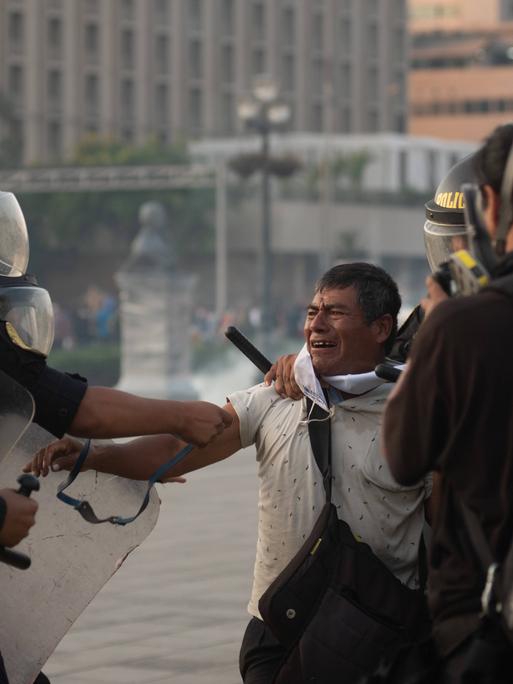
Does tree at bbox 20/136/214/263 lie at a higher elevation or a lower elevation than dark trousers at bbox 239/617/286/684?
lower

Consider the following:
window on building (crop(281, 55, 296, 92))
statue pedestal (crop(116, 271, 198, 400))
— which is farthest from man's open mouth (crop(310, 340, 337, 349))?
window on building (crop(281, 55, 296, 92))

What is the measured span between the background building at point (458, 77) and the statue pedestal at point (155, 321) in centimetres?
8411

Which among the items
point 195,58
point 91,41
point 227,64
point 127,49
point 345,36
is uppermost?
point 91,41

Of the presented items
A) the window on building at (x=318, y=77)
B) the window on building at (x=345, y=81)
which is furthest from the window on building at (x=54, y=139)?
the window on building at (x=345, y=81)

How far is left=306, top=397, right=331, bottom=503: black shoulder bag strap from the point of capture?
3.97 meters

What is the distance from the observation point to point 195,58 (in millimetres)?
92500

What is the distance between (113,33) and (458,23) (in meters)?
39.3

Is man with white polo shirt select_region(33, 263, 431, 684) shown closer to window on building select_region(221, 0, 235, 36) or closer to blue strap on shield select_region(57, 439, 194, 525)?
blue strap on shield select_region(57, 439, 194, 525)

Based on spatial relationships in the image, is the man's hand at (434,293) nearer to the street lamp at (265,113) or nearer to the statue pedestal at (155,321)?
the statue pedestal at (155,321)

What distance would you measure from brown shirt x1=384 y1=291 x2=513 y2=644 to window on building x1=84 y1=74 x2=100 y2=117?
85.0 meters

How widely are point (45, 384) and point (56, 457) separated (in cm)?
44

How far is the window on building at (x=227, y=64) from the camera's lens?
93562 mm

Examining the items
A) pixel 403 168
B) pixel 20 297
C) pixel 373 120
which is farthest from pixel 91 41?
pixel 20 297

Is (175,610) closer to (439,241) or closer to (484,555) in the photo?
(439,241)
